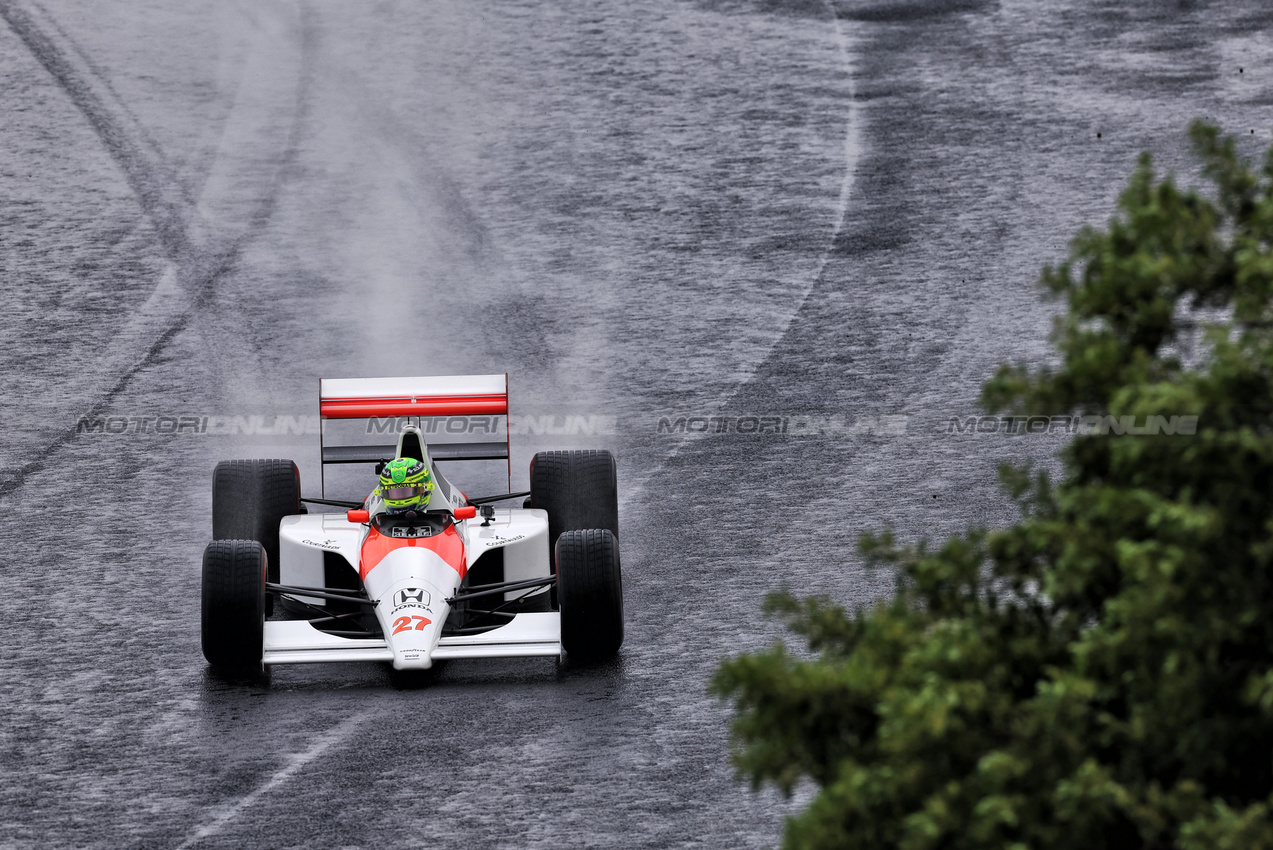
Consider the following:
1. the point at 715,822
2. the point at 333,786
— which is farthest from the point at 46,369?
the point at 715,822

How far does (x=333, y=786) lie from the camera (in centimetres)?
845

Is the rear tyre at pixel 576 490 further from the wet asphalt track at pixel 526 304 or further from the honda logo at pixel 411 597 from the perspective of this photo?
the honda logo at pixel 411 597

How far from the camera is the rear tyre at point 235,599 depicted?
941 centimetres

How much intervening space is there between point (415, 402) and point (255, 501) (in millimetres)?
1342

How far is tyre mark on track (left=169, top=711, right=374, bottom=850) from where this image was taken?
26.1 ft

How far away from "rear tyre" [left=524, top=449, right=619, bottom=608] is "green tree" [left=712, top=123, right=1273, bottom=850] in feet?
21.3

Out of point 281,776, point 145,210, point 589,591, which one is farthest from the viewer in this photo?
point 145,210

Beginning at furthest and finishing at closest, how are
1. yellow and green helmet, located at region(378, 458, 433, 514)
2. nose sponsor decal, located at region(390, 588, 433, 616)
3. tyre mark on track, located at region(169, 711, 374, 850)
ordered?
yellow and green helmet, located at region(378, 458, 433, 514)
nose sponsor decal, located at region(390, 588, 433, 616)
tyre mark on track, located at region(169, 711, 374, 850)

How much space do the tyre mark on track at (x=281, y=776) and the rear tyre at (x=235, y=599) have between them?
2.63 ft

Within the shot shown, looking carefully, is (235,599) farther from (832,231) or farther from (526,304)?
(832,231)

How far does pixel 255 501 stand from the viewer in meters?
11.1

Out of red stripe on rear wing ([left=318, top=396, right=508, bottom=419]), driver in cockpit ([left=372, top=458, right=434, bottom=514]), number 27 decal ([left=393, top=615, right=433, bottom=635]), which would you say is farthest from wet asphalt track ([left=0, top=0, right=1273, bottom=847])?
red stripe on rear wing ([left=318, top=396, right=508, bottom=419])

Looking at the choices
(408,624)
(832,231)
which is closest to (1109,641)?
(408,624)

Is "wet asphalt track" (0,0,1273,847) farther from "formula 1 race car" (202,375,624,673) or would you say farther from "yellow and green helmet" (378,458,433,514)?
"yellow and green helmet" (378,458,433,514)
